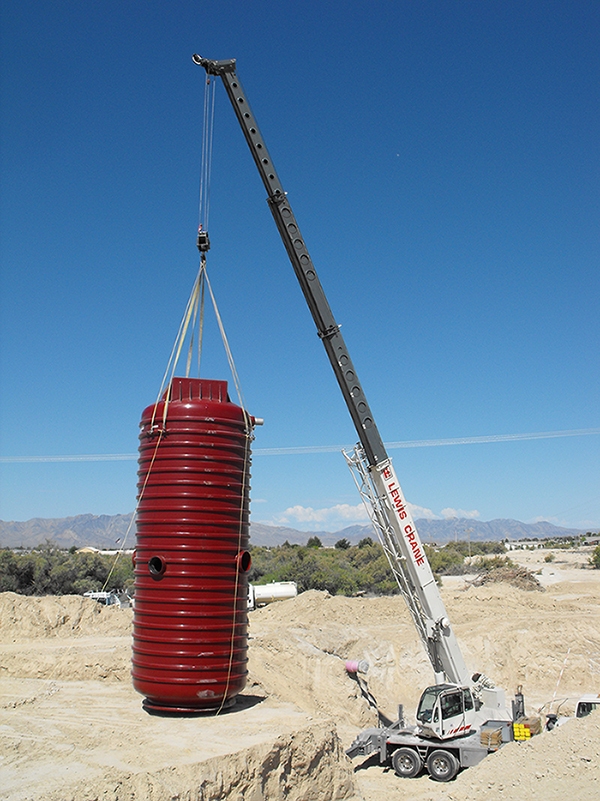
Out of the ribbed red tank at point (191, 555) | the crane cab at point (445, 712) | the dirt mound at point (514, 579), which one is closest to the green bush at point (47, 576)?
the dirt mound at point (514, 579)

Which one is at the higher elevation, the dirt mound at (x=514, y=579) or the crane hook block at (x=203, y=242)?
the crane hook block at (x=203, y=242)

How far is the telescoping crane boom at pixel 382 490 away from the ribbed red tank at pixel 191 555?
17.5 feet

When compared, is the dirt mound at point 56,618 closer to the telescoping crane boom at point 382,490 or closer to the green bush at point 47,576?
the green bush at point 47,576

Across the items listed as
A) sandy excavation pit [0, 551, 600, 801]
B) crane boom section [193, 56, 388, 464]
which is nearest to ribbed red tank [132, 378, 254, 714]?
sandy excavation pit [0, 551, 600, 801]

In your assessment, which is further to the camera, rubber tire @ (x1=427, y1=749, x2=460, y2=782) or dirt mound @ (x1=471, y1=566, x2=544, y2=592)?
dirt mound @ (x1=471, y1=566, x2=544, y2=592)

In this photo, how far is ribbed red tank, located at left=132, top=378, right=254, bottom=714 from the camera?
10.7 metres

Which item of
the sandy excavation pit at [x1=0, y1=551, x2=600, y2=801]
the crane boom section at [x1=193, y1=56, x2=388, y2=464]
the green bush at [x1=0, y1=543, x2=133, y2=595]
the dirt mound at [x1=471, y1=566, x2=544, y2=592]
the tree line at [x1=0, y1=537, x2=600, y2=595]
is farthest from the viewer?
the dirt mound at [x1=471, y1=566, x2=544, y2=592]

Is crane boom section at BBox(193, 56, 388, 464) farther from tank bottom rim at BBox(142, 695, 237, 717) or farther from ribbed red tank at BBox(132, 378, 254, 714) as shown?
tank bottom rim at BBox(142, 695, 237, 717)

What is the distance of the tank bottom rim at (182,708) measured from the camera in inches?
428

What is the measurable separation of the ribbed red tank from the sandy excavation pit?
2.29 ft

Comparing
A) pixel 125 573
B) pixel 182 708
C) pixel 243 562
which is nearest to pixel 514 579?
pixel 125 573

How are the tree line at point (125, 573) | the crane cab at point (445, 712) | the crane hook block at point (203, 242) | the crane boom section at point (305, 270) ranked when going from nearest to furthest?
1. the crane hook block at point (203, 242)
2. the crane boom section at point (305, 270)
3. the crane cab at point (445, 712)
4. the tree line at point (125, 573)

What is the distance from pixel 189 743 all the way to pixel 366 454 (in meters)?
8.84

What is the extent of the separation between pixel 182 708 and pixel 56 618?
2086 cm
